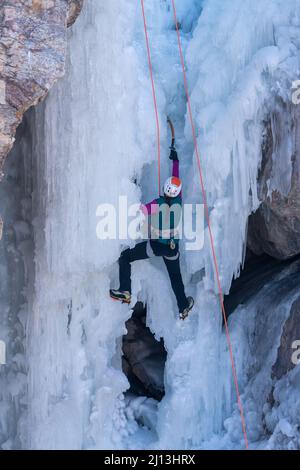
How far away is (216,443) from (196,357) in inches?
28.4

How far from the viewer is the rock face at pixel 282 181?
203 inches

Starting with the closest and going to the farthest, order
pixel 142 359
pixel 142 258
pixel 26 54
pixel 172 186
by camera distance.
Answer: pixel 26 54 → pixel 172 186 → pixel 142 258 → pixel 142 359

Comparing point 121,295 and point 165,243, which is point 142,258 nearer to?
point 165,243

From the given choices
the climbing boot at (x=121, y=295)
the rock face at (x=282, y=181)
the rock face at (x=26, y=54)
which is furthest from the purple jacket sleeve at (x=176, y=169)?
the rock face at (x=26, y=54)

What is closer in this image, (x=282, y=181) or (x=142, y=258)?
(x=282, y=181)

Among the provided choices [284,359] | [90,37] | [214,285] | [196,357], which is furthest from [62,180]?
[284,359]

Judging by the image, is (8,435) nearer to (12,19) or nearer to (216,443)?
(216,443)

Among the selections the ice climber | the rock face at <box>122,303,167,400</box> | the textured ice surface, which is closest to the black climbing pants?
the ice climber

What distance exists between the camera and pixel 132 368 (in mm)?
6527

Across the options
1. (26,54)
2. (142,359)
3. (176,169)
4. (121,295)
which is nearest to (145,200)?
(176,169)

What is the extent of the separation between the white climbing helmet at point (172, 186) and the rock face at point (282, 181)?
74cm

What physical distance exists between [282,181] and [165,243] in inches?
41.8

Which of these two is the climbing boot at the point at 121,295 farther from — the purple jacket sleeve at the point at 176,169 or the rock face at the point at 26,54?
the rock face at the point at 26,54

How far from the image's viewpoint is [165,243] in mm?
5293
